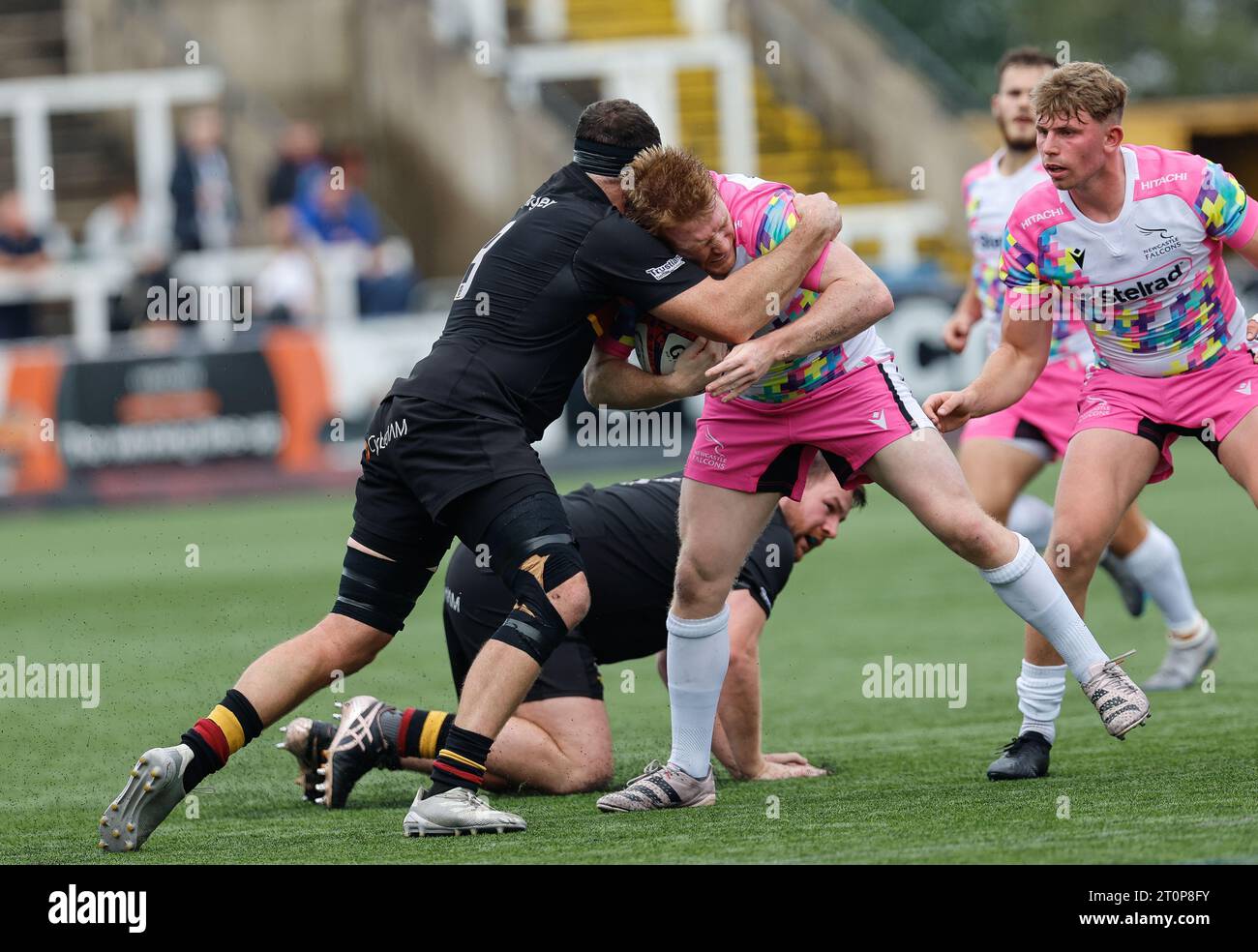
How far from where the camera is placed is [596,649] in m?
7.04

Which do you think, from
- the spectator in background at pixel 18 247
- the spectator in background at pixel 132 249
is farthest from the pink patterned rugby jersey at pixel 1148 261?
the spectator in background at pixel 18 247

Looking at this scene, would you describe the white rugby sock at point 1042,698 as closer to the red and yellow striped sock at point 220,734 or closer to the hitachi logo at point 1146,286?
the hitachi logo at point 1146,286

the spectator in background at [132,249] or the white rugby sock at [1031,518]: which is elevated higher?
the spectator in background at [132,249]

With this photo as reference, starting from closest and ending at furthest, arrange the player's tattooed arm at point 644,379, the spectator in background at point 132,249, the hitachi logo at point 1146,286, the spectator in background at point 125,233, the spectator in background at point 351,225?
the player's tattooed arm at point 644,379 < the hitachi logo at point 1146,286 < the spectator in background at point 351,225 < the spectator in background at point 132,249 < the spectator in background at point 125,233

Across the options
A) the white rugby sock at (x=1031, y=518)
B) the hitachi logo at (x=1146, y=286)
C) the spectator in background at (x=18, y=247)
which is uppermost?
the spectator in background at (x=18, y=247)

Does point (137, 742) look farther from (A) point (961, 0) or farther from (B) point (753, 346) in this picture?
(A) point (961, 0)

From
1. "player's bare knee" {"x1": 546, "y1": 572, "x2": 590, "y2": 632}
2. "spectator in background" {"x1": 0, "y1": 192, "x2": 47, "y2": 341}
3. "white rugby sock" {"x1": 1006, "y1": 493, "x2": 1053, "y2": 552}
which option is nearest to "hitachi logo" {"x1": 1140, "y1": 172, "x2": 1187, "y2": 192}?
"player's bare knee" {"x1": 546, "y1": 572, "x2": 590, "y2": 632}

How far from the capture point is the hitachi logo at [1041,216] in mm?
6449

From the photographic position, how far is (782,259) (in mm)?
5848

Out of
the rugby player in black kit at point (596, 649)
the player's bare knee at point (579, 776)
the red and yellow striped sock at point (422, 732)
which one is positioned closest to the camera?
the red and yellow striped sock at point (422, 732)

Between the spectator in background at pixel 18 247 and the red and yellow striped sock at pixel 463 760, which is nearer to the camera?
the red and yellow striped sock at pixel 463 760

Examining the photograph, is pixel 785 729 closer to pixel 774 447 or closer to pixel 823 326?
pixel 774 447

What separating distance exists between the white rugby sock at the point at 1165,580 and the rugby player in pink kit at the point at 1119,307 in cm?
192
